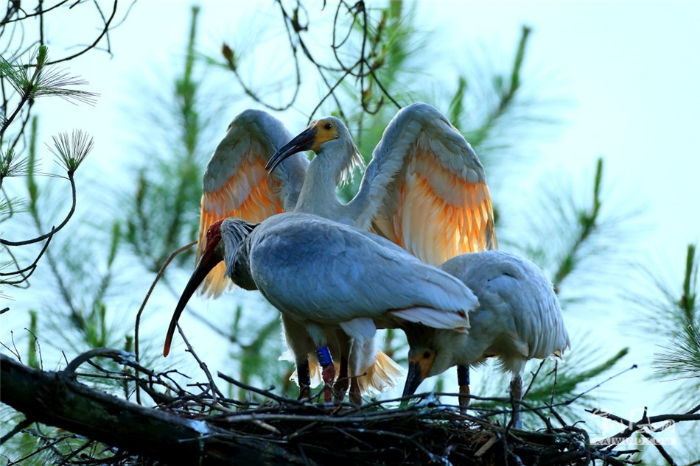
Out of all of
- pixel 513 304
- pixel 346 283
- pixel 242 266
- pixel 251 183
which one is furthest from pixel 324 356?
pixel 251 183

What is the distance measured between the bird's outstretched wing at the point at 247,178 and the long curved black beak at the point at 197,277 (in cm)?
48

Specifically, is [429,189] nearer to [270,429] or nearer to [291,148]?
[291,148]

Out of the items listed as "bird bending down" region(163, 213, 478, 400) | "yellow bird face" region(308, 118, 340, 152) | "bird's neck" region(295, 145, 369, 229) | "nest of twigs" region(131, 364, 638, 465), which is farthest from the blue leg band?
"yellow bird face" region(308, 118, 340, 152)

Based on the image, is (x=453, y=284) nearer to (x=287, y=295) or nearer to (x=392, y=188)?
(x=287, y=295)

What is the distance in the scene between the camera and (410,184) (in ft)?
25.5

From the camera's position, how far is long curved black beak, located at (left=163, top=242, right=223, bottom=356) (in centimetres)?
739

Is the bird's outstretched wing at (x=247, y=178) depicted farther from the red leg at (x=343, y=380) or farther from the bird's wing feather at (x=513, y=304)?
the bird's wing feather at (x=513, y=304)

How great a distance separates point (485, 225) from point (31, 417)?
4459 mm

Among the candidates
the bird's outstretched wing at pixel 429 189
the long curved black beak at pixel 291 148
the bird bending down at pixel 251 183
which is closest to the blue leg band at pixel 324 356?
the bird bending down at pixel 251 183

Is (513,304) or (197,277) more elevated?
(197,277)

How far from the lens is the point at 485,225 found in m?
8.00

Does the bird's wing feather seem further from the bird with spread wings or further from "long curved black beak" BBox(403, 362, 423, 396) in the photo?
the bird with spread wings

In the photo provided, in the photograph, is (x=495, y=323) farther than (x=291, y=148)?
No

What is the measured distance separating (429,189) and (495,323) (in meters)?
1.77
